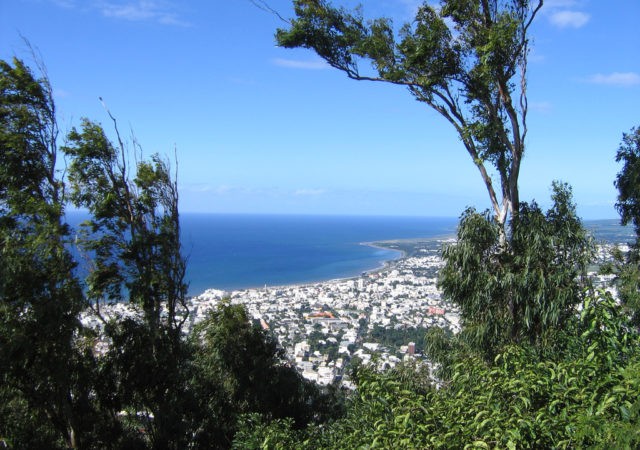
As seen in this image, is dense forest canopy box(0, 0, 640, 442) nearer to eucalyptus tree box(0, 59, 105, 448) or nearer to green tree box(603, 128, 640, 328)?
eucalyptus tree box(0, 59, 105, 448)

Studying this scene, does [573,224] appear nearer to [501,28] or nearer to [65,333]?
[501,28]

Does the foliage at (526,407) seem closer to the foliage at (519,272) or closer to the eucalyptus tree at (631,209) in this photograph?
the foliage at (519,272)

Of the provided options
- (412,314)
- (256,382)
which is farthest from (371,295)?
(256,382)

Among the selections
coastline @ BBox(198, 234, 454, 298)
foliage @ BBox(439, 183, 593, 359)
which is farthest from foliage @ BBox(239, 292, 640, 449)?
coastline @ BBox(198, 234, 454, 298)

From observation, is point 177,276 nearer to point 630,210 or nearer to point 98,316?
point 98,316

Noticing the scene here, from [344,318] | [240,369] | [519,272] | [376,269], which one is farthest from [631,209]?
[376,269]

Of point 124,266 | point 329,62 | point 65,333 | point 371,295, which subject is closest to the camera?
point 65,333
